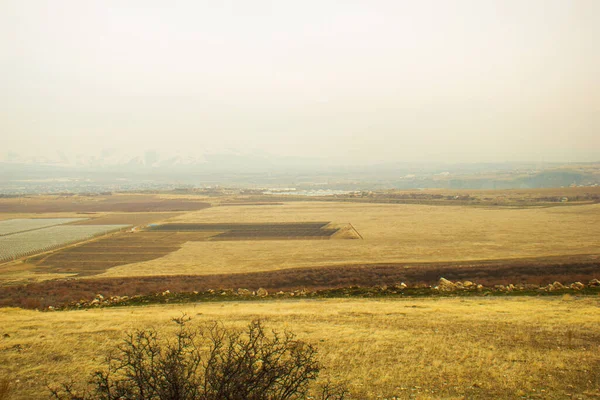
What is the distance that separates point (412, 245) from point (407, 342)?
29.3m

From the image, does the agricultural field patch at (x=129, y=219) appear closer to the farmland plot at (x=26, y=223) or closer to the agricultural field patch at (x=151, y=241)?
the farmland plot at (x=26, y=223)

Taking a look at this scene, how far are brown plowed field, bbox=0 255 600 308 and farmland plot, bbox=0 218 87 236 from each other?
3834 cm

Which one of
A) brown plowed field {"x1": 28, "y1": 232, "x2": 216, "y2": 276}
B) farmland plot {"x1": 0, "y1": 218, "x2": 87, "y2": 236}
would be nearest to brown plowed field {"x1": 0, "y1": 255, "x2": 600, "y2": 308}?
brown plowed field {"x1": 28, "y1": 232, "x2": 216, "y2": 276}

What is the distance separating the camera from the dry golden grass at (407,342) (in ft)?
30.7

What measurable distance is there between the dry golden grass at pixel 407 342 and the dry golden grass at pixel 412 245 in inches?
627

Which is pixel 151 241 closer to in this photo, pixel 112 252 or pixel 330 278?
pixel 112 252

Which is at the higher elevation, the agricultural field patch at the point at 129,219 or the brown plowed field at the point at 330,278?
the agricultural field patch at the point at 129,219

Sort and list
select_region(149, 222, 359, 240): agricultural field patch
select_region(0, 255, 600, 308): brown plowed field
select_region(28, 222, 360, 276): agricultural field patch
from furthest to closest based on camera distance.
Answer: select_region(149, 222, 359, 240): agricultural field patch
select_region(28, 222, 360, 276): agricultural field patch
select_region(0, 255, 600, 308): brown plowed field

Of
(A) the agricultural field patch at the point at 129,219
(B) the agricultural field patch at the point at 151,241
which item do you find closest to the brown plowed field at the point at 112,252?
(B) the agricultural field patch at the point at 151,241

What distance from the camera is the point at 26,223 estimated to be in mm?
67562

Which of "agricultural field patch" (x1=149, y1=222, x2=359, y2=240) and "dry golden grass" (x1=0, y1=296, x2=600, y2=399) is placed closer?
"dry golden grass" (x1=0, y1=296, x2=600, y2=399)

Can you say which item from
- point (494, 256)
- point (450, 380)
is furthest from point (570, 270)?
point (450, 380)

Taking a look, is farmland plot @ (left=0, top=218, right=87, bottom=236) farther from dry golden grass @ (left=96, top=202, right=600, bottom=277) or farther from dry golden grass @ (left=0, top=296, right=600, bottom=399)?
dry golden grass @ (left=0, top=296, right=600, bottom=399)

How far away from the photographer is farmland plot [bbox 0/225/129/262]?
4254cm
